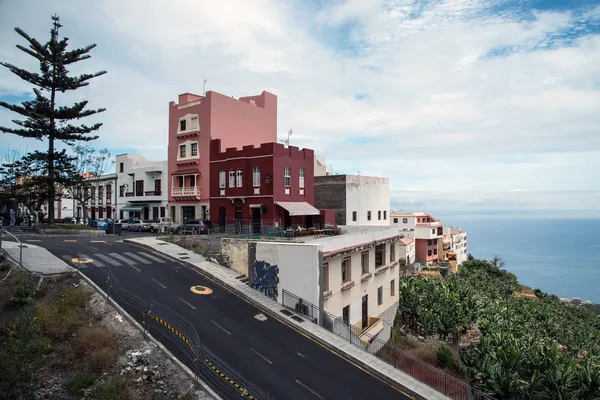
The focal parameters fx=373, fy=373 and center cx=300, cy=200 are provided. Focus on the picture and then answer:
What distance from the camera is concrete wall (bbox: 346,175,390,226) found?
46844 mm

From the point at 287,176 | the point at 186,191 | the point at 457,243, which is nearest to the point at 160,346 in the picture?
the point at 287,176

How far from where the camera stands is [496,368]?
16.8 meters

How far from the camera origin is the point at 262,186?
33594 millimetres

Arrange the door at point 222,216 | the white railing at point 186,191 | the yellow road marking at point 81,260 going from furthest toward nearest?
the white railing at point 186,191 → the door at point 222,216 → the yellow road marking at point 81,260

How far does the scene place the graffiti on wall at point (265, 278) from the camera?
2025cm

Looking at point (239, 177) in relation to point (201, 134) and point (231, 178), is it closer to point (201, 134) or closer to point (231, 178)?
point (231, 178)

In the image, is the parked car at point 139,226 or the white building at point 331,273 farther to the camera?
the parked car at point 139,226

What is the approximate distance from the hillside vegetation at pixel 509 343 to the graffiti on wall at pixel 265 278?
35.0 ft

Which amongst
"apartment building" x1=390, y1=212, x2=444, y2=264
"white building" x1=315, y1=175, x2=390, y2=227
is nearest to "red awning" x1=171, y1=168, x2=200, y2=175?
"white building" x1=315, y1=175, x2=390, y2=227

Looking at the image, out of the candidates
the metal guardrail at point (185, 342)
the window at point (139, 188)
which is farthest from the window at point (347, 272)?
the window at point (139, 188)

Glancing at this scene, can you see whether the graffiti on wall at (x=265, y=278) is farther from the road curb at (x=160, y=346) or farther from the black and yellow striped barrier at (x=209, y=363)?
the road curb at (x=160, y=346)

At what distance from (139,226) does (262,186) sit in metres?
19.2

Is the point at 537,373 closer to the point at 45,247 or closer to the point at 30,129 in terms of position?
the point at 45,247

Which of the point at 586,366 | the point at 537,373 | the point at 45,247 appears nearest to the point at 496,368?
the point at 537,373
